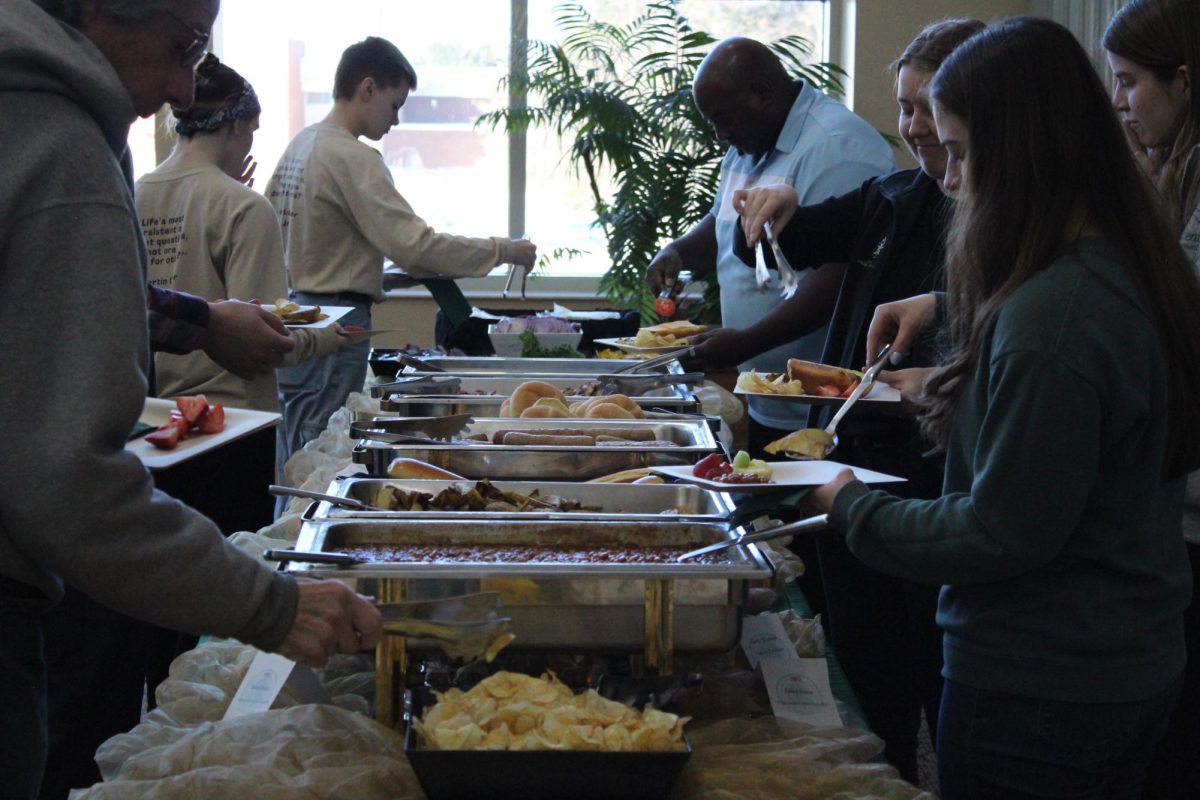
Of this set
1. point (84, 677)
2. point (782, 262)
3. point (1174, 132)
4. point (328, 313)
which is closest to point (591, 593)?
point (1174, 132)

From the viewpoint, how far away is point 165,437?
148 centimetres

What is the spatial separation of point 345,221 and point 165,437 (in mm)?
1936

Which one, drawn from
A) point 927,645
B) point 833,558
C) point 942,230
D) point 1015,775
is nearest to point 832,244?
point 942,230

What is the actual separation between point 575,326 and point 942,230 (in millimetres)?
1579

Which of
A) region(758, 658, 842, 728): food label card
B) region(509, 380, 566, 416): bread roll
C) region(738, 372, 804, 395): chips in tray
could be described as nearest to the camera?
region(758, 658, 842, 728): food label card

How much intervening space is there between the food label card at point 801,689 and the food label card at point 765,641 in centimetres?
2

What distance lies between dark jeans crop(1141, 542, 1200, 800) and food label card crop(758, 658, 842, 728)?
0.56m

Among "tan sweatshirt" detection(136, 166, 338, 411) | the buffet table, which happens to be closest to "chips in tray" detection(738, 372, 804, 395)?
the buffet table

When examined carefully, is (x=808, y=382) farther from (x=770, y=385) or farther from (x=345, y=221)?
(x=345, y=221)

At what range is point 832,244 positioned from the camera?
2309 mm

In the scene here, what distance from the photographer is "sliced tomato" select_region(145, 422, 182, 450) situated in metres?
1.46

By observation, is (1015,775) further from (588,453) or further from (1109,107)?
(588,453)

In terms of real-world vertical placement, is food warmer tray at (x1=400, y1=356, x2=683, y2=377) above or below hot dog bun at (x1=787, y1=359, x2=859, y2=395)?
below

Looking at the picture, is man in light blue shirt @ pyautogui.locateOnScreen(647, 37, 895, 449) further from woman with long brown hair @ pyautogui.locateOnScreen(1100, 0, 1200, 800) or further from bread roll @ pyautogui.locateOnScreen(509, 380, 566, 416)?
woman with long brown hair @ pyautogui.locateOnScreen(1100, 0, 1200, 800)
